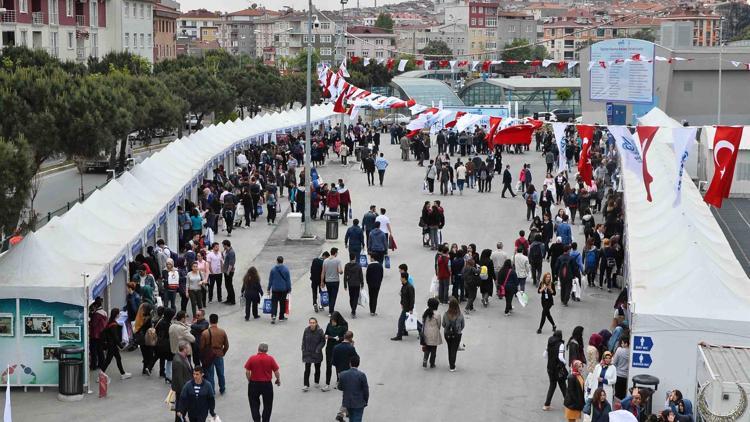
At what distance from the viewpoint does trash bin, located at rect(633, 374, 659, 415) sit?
14414 millimetres

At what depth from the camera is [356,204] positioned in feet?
120

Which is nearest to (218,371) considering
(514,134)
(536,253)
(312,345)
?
(312,345)

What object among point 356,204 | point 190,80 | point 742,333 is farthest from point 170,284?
point 190,80

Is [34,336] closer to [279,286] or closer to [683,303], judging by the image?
[279,286]

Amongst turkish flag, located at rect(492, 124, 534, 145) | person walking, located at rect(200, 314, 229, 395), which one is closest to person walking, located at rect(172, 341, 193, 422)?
person walking, located at rect(200, 314, 229, 395)

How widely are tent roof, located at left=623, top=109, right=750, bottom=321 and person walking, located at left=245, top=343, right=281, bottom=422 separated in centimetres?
442

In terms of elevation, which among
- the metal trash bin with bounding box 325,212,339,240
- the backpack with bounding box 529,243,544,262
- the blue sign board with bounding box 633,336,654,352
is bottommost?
the metal trash bin with bounding box 325,212,339,240

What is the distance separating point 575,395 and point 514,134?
656 inches

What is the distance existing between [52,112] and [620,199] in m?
17.6

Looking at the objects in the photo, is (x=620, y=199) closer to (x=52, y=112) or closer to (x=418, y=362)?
(x=418, y=362)

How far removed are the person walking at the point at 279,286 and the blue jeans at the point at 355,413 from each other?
601 cm

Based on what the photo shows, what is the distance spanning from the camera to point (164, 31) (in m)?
120

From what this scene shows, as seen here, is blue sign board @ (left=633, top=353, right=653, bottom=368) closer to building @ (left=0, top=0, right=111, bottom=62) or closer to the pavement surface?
the pavement surface

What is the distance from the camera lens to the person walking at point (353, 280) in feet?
68.0
